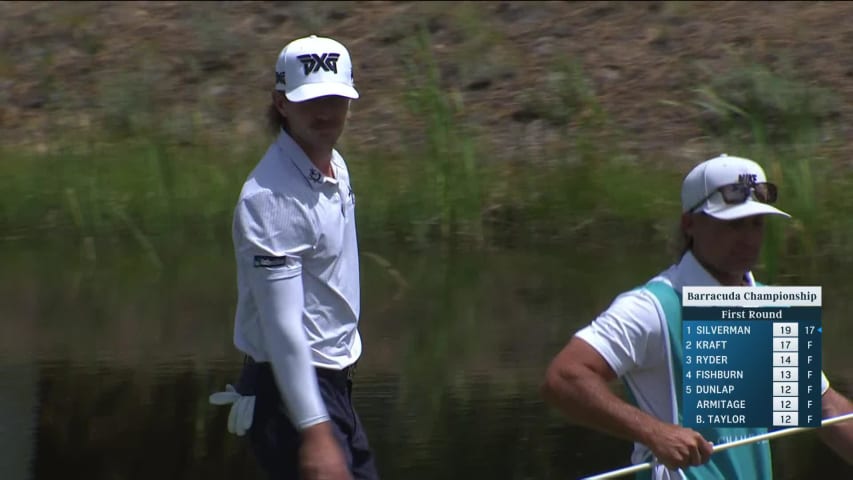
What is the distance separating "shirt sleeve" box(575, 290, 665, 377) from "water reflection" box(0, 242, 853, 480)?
10.5 feet

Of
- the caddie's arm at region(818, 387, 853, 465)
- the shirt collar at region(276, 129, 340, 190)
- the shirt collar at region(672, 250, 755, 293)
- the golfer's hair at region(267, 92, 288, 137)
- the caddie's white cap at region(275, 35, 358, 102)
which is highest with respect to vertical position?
the caddie's white cap at region(275, 35, 358, 102)

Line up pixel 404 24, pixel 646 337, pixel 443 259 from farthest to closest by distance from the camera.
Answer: pixel 404 24 < pixel 443 259 < pixel 646 337

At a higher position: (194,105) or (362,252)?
(194,105)

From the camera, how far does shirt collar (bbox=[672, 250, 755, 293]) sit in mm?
3756

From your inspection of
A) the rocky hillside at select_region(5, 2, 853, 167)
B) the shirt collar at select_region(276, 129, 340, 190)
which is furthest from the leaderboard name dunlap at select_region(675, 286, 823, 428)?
the rocky hillside at select_region(5, 2, 853, 167)

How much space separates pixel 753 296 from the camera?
3.73m

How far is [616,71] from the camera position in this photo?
48.0 feet

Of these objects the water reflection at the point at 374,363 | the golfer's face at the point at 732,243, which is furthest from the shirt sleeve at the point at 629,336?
the water reflection at the point at 374,363

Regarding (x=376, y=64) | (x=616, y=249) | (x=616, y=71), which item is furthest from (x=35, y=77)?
(x=616, y=249)

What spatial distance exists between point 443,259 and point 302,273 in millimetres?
7138

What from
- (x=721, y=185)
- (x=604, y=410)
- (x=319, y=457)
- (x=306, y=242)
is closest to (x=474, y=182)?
(x=306, y=242)

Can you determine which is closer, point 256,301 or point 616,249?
point 256,301

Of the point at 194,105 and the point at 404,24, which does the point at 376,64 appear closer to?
the point at 404,24

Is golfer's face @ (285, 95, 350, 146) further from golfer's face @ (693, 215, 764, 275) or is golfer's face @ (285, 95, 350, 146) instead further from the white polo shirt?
golfer's face @ (693, 215, 764, 275)
